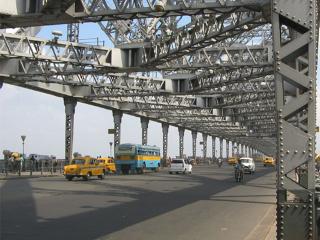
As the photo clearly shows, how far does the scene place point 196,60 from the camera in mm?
36094

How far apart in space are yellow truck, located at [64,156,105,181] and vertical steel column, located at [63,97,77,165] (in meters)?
12.7

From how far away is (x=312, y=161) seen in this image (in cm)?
663

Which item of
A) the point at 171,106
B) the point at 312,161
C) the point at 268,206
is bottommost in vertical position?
the point at 268,206

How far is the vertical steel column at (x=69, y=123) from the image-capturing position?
5672 cm

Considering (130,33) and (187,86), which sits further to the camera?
(187,86)

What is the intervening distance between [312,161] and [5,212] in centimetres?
1407

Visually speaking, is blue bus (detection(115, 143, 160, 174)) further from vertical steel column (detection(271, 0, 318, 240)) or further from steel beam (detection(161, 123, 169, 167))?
vertical steel column (detection(271, 0, 318, 240))

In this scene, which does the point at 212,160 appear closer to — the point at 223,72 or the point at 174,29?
the point at 223,72

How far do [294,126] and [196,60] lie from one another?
29751mm

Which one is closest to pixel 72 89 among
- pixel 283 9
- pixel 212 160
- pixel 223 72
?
pixel 223 72

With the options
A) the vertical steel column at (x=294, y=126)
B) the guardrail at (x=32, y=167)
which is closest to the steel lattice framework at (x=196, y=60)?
the vertical steel column at (x=294, y=126)

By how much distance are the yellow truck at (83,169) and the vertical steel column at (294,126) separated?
36545 millimetres

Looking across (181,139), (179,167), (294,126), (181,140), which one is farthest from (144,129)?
(294,126)

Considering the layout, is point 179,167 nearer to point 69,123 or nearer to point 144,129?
point 69,123
